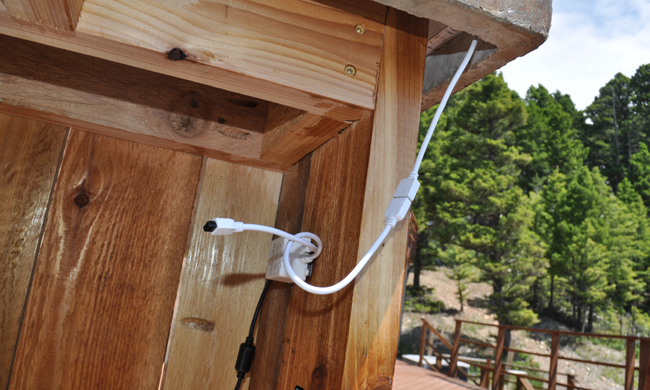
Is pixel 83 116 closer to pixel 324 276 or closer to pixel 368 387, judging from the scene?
pixel 324 276

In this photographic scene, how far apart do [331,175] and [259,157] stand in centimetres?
27

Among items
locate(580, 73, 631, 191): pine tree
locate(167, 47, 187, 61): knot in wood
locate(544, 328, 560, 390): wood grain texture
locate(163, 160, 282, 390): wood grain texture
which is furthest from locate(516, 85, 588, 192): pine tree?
locate(167, 47, 187, 61): knot in wood

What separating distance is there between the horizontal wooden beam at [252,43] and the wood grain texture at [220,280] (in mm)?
407

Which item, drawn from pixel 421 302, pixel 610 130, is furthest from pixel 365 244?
pixel 610 130

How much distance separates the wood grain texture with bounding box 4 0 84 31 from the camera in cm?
45

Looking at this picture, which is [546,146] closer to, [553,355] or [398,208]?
[553,355]

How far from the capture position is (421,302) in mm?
15703

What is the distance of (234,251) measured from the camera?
970 mm

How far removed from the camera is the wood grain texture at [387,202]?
0.55 m

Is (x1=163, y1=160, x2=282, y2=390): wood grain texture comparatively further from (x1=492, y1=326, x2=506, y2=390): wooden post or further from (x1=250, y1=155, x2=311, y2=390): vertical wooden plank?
(x1=492, y1=326, x2=506, y2=390): wooden post

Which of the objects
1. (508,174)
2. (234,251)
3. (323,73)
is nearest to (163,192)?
(234,251)

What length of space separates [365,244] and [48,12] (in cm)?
44

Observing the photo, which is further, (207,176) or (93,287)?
(207,176)

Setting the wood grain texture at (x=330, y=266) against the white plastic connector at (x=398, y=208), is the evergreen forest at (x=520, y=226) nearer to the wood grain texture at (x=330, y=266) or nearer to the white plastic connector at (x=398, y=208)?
the wood grain texture at (x=330, y=266)
